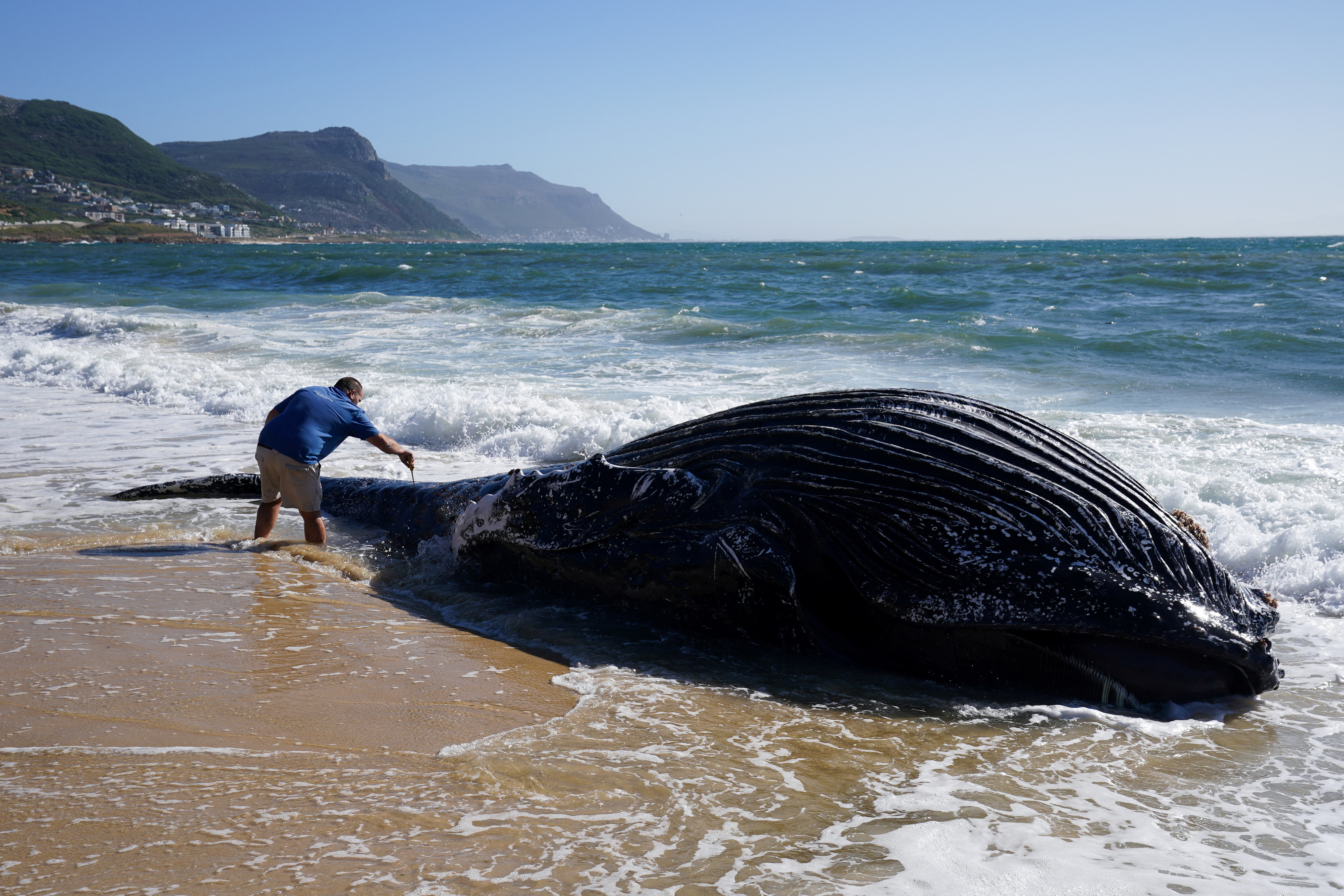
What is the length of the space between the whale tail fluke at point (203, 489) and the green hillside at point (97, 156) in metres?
146

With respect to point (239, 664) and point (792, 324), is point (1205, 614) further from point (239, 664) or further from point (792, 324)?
point (792, 324)

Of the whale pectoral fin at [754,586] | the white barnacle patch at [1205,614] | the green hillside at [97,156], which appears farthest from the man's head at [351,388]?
the green hillside at [97,156]

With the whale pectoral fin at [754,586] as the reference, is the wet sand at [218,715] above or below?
below

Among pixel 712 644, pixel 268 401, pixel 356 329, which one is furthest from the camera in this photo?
pixel 356 329

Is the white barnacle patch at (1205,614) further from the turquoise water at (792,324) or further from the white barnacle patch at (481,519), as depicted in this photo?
the turquoise water at (792,324)

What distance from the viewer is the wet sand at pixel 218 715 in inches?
100

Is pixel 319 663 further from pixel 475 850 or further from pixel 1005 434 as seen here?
pixel 1005 434

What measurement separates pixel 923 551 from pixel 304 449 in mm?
4372

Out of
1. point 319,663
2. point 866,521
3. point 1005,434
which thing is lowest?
point 319,663

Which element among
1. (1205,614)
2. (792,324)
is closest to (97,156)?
(792,324)

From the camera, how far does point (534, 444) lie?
9398mm

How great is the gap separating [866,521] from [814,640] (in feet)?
2.09

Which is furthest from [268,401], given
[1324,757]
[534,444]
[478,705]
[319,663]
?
[1324,757]

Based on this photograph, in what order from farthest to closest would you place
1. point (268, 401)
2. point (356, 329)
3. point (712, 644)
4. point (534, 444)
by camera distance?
point (356, 329) < point (268, 401) < point (534, 444) < point (712, 644)
